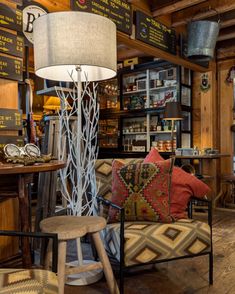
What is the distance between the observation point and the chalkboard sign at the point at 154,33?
3566 millimetres

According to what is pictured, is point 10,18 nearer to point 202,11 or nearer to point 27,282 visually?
point 27,282

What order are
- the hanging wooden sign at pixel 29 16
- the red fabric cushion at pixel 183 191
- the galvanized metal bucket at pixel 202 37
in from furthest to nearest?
the galvanized metal bucket at pixel 202 37 < the hanging wooden sign at pixel 29 16 < the red fabric cushion at pixel 183 191

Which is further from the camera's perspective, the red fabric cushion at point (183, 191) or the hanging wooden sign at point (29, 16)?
the hanging wooden sign at point (29, 16)

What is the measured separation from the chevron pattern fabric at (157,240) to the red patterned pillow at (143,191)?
70 millimetres

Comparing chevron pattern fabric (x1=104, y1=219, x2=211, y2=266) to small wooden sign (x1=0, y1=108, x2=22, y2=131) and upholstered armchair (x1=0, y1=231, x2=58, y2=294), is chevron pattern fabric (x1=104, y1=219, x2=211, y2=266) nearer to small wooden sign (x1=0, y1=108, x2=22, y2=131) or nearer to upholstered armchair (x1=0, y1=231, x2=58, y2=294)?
upholstered armchair (x1=0, y1=231, x2=58, y2=294)

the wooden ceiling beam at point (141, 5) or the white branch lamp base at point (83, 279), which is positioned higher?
the wooden ceiling beam at point (141, 5)

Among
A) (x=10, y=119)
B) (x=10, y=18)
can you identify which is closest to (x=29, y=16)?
(x=10, y=18)

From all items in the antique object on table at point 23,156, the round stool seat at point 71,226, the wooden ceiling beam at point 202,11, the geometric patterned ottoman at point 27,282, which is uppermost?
the wooden ceiling beam at point 202,11

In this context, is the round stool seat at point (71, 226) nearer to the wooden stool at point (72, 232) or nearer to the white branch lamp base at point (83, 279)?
the wooden stool at point (72, 232)

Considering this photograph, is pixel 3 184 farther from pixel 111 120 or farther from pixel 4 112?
pixel 111 120

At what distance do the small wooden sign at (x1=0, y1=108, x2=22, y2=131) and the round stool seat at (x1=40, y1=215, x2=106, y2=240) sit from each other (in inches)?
33.8

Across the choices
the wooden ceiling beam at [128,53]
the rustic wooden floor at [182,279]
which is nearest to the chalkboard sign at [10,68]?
the rustic wooden floor at [182,279]

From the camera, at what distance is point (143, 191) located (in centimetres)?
200

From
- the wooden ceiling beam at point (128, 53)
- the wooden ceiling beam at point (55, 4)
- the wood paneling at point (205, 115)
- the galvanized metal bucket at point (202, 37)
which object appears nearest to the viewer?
the wooden ceiling beam at point (55, 4)
